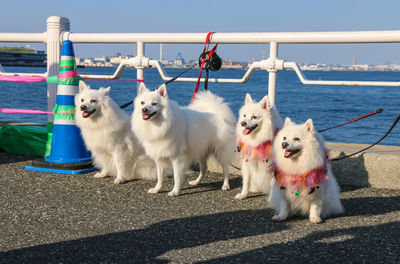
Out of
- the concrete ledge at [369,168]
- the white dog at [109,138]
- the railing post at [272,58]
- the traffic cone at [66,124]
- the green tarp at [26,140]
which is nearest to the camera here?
the concrete ledge at [369,168]

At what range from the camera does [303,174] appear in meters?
3.80

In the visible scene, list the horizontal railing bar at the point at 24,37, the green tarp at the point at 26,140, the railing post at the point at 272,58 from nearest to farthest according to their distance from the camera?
the railing post at the point at 272,58 → the green tarp at the point at 26,140 → the horizontal railing bar at the point at 24,37

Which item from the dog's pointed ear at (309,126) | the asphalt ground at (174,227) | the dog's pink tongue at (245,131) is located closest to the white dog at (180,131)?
the asphalt ground at (174,227)

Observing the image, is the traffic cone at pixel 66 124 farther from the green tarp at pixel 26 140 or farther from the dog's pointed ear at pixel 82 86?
the green tarp at pixel 26 140

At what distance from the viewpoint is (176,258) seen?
2889 millimetres

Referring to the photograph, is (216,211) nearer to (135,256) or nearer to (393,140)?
(135,256)

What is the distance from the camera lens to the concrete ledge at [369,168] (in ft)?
15.6

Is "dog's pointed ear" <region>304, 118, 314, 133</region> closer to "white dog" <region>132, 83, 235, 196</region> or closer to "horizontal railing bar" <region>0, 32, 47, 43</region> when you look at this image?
"white dog" <region>132, 83, 235, 196</region>

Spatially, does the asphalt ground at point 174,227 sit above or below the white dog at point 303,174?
below

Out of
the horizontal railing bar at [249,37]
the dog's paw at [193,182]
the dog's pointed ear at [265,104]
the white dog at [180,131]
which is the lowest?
the dog's paw at [193,182]

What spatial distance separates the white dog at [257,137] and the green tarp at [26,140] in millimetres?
2784

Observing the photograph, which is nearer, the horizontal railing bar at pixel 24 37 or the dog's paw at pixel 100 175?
the dog's paw at pixel 100 175

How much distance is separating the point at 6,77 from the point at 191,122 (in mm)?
3182

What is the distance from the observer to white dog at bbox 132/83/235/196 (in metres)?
4.65
